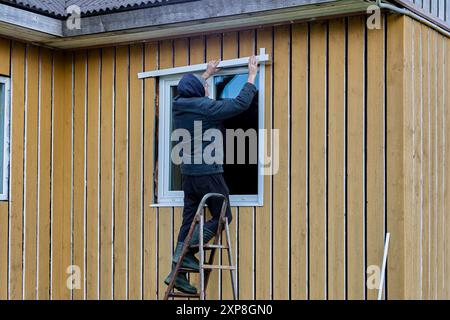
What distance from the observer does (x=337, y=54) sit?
699cm

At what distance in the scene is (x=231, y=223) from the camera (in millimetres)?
7465

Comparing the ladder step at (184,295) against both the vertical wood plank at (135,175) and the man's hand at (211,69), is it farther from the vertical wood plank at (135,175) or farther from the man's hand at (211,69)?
the man's hand at (211,69)

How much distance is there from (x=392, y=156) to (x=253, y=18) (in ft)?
5.36

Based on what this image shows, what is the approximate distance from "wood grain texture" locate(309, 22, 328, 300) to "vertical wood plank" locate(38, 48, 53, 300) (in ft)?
9.00

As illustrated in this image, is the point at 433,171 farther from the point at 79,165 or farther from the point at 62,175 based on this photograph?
the point at 62,175

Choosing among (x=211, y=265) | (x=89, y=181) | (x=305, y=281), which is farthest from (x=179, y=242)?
(x=89, y=181)

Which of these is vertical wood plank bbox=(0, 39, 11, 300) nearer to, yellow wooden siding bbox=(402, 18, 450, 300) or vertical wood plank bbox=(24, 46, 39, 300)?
vertical wood plank bbox=(24, 46, 39, 300)

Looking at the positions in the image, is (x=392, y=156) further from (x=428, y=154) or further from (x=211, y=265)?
(x=211, y=265)

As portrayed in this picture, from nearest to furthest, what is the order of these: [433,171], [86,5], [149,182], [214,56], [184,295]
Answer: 1. [184,295]
2. [433,171]
3. [214,56]
4. [149,182]
5. [86,5]

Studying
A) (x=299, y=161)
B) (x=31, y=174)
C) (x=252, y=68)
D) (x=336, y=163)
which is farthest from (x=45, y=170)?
(x=336, y=163)

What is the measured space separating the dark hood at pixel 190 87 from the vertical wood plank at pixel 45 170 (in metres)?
1.77

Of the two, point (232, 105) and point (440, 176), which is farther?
point (440, 176)

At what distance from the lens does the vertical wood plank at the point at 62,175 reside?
332 inches

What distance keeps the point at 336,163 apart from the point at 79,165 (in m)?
2.76
